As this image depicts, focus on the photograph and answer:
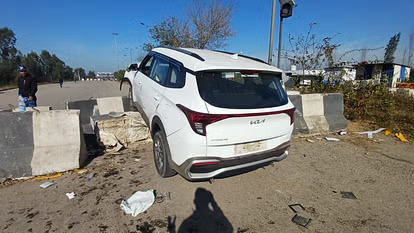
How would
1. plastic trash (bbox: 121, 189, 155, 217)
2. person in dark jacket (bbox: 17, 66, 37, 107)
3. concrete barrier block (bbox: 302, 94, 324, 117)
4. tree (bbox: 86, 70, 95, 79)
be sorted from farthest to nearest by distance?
tree (bbox: 86, 70, 95, 79)
person in dark jacket (bbox: 17, 66, 37, 107)
concrete barrier block (bbox: 302, 94, 324, 117)
plastic trash (bbox: 121, 189, 155, 217)

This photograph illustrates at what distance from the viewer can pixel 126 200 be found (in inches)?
108

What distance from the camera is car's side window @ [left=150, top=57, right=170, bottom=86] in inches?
132

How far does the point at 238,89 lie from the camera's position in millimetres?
2621

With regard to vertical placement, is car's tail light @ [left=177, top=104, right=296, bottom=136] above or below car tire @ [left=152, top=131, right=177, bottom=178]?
above

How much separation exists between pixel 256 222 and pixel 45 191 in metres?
2.99

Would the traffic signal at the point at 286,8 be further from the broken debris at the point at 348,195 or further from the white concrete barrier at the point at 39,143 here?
the white concrete barrier at the point at 39,143

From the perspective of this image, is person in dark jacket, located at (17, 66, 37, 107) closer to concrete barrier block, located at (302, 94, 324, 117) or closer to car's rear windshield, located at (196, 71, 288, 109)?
car's rear windshield, located at (196, 71, 288, 109)

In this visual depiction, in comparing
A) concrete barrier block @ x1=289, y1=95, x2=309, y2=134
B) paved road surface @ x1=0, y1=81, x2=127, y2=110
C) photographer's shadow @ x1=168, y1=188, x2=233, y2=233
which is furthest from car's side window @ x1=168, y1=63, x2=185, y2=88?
paved road surface @ x1=0, y1=81, x2=127, y2=110

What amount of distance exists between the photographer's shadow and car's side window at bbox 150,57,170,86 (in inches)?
74.4

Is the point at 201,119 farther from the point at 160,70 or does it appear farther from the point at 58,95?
the point at 58,95

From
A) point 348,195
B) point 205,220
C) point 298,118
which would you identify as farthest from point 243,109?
point 298,118

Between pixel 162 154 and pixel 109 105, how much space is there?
3555 millimetres

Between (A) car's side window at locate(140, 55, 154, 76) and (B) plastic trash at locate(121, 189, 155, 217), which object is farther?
(A) car's side window at locate(140, 55, 154, 76)

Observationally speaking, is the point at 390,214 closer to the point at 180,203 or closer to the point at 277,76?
the point at 277,76
